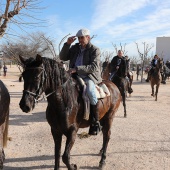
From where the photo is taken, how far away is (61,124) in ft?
12.0

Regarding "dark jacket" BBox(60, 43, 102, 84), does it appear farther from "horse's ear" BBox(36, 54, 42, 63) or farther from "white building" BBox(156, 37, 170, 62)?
"white building" BBox(156, 37, 170, 62)

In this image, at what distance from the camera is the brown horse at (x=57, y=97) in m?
3.13

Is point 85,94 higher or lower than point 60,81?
lower

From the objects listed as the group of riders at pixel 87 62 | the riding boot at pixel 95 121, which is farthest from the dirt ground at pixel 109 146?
the group of riders at pixel 87 62

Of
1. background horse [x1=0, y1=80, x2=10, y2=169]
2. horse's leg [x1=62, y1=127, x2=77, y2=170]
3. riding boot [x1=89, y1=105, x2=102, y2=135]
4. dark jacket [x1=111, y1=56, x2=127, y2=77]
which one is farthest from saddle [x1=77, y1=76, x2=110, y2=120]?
dark jacket [x1=111, y1=56, x2=127, y2=77]

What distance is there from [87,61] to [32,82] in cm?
135

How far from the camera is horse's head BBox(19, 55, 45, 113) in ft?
10.1

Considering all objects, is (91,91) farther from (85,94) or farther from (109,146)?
(109,146)

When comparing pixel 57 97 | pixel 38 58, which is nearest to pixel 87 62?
pixel 57 97

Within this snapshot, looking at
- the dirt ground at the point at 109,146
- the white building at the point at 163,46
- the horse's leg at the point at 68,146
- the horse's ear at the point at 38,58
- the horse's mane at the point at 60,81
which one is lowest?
the dirt ground at the point at 109,146

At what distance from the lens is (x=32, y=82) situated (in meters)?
3.13

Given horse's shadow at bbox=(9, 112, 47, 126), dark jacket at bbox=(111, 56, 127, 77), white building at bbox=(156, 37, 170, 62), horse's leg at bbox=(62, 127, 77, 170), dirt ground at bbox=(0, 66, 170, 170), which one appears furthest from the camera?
white building at bbox=(156, 37, 170, 62)

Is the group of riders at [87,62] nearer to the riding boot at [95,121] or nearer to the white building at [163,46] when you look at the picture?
the riding boot at [95,121]

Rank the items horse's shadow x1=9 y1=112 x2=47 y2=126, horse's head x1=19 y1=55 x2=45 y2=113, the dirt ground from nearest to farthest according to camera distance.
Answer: horse's head x1=19 y1=55 x2=45 y2=113
the dirt ground
horse's shadow x1=9 y1=112 x2=47 y2=126
